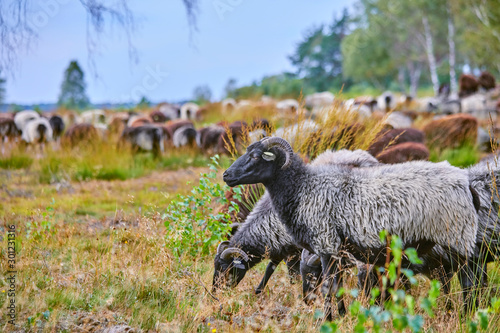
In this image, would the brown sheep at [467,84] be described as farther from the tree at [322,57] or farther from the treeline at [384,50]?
the tree at [322,57]

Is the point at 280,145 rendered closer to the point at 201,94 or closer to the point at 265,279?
the point at 265,279

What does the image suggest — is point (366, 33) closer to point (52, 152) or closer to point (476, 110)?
point (476, 110)

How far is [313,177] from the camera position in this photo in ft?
16.0

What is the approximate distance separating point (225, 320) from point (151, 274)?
1036mm

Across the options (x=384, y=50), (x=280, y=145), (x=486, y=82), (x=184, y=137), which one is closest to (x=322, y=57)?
(x=384, y=50)

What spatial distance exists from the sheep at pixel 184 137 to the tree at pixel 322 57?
107 ft

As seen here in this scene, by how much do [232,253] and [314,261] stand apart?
93 cm

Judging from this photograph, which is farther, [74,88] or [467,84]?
[74,88]

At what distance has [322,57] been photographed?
1943 inches

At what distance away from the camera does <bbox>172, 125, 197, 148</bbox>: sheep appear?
1506cm

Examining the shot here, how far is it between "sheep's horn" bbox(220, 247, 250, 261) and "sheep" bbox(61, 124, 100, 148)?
9116 millimetres

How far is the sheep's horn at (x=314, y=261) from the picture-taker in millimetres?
4969

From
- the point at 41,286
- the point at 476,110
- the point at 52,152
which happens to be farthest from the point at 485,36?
the point at 41,286

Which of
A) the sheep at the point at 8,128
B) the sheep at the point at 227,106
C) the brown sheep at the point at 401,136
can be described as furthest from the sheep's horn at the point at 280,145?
the sheep at the point at 227,106
